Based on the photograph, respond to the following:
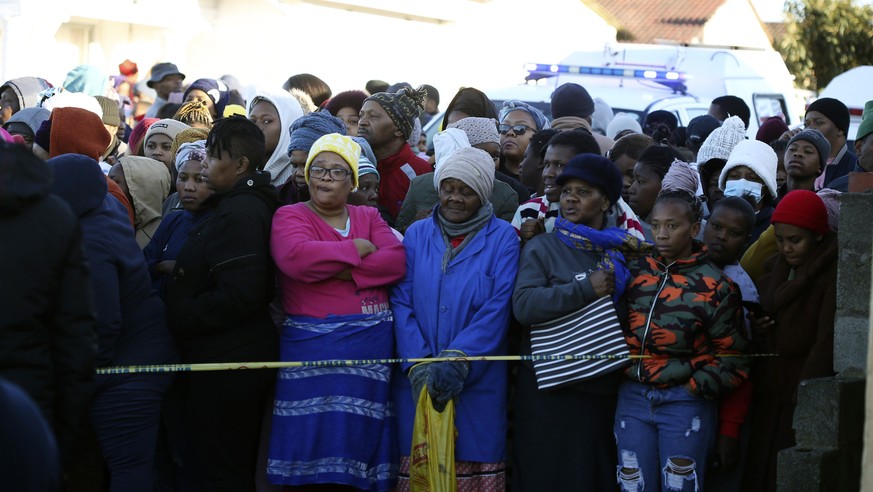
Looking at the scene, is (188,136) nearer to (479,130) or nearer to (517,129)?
(479,130)

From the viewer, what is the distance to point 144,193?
7188 millimetres

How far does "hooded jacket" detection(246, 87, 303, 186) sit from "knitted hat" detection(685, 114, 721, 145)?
12.0 feet

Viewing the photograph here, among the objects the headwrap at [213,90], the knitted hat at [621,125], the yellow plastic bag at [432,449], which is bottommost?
the yellow plastic bag at [432,449]

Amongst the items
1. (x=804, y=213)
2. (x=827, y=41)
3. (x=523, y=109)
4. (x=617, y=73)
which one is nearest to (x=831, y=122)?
(x=523, y=109)

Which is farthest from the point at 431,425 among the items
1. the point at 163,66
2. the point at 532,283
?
the point at 163,66

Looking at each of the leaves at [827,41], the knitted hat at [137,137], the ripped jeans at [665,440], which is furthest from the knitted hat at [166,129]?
the leaves at [827,41]

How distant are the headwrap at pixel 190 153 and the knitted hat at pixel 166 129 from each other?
1.24 m

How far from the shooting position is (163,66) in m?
12.2

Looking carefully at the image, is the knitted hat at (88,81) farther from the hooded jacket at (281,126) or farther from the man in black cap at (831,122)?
the man in black cap at (831,122)

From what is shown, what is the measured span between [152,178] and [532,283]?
2596mm

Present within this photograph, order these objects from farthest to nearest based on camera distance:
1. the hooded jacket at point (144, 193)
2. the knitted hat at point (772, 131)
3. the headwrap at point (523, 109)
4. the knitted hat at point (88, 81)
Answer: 1. the knitted hat at point (88, 81)
2. the knitted hat at point (772, 131)
3. the headwrap at point (523, 109)
4. the hooded jacket at point (144, 193)

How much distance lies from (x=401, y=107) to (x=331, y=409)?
249cm

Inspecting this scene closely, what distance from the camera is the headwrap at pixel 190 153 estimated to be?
265 inches

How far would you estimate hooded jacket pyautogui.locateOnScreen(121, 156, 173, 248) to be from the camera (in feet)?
23.4
